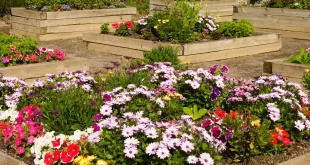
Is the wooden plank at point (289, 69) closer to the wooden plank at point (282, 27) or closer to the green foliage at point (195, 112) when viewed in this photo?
the green foliage at point (195, 112)

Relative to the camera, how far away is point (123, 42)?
35.4 feet

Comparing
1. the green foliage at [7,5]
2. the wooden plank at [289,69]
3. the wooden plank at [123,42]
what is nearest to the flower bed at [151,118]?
the wooden plank at [289,69]

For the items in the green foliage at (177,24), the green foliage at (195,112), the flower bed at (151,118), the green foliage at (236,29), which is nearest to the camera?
the flower bed at (151,118)

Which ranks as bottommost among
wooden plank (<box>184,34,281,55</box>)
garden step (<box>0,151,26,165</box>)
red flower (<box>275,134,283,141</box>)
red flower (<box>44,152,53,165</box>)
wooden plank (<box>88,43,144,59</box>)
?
garden step (<box>0,151,26,165</box>)

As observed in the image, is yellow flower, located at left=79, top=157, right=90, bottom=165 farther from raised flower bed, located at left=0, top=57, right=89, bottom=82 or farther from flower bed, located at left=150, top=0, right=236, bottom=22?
flower bed, located at left=150, top=0, right=236, bottom=22

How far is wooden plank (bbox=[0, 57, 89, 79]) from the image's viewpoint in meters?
7.66

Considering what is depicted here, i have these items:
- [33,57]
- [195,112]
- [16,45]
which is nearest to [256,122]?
[195,112]

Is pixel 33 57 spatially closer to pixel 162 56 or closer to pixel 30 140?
pixel 162 56

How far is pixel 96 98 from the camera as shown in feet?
18.4

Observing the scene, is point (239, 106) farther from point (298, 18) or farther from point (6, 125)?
point (298, 18)

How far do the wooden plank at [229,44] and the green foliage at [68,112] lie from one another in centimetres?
465

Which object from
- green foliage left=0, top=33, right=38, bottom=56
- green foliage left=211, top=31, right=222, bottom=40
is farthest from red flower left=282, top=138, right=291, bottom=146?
green foliage left=211, top=31, right=222, bottom=40

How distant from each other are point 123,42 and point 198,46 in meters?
1.70

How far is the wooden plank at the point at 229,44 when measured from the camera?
992 cm
